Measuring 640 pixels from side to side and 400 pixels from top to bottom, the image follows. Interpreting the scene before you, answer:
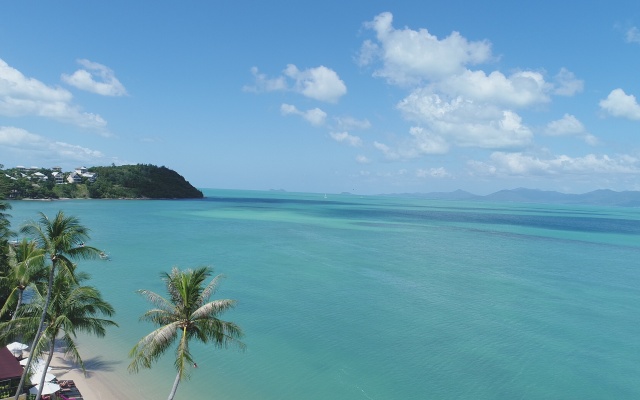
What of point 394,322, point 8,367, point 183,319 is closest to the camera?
point 183,319

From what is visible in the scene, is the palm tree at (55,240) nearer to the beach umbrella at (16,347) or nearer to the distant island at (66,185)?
the beach umbrella at (16,347)

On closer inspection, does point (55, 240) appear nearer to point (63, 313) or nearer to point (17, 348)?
point (63, 313)

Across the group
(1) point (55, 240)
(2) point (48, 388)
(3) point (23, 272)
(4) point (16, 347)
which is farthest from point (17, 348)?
(1) point (55, 240)

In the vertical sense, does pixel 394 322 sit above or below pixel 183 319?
below

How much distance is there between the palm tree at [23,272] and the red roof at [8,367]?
1.95m

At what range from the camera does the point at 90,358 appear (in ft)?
84.2

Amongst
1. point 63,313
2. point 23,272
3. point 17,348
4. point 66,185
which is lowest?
point 17,348

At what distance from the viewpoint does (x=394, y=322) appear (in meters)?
33.8

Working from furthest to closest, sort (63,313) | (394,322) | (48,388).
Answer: (394,322), (48,388), (63,313)

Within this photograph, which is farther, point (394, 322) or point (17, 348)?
point (394, 322)

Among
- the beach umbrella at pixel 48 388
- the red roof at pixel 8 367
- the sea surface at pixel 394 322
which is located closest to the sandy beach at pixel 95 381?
the sea surface at pixel 394 322

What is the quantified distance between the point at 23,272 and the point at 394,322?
26.0m

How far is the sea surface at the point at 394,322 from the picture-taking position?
2377 cm

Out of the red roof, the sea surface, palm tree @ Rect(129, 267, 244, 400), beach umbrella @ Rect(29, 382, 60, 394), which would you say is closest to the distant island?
the sea surface
